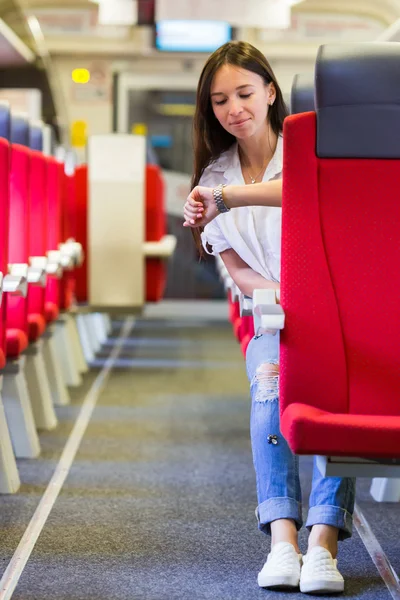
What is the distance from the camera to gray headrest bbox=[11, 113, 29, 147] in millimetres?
4258

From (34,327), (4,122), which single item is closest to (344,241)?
(4,122)

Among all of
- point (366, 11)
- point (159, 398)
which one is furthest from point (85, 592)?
point (366, 11)

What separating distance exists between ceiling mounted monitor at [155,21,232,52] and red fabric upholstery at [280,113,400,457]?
7514 mm

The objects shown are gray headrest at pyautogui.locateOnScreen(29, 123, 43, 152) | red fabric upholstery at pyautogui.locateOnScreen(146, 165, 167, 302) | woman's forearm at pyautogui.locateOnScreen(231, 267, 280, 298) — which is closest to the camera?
woman's forearm at pyautogui.locateOnScreen(231, 267, 280, 298)

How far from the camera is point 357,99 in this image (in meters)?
2.23

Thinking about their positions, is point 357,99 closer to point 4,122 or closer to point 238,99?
point 238,99

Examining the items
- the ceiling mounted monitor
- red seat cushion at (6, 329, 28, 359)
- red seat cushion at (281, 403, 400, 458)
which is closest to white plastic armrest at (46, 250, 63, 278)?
red seat cushion at (6, 329, 28, 359)

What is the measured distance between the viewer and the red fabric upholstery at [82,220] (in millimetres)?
6480

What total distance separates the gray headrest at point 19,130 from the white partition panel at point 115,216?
2.06 metres

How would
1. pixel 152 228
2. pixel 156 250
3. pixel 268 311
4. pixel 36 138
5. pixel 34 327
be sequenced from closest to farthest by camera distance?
pixel 268 311
pixel 34 327
pixel 36 138
pixel 156 250
pixel 152 228

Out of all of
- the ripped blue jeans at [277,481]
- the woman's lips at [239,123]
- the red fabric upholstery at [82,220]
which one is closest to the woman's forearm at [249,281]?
the ripped blue jeans at [277,481]

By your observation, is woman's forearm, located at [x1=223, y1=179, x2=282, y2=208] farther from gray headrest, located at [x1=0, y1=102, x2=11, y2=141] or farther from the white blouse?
gray headrest, located at [x1=0, y1=102, x2=11, y2=141]

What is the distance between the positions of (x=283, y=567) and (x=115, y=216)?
14.0 feet

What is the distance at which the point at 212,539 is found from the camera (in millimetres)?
2809
